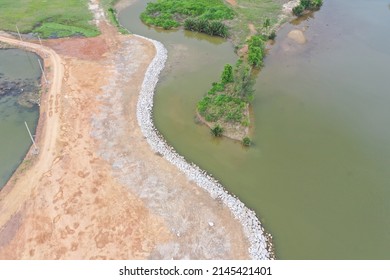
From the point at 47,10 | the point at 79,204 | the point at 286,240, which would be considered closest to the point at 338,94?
the point at 286,240

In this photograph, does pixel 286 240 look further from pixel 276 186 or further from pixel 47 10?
pixel 47 10

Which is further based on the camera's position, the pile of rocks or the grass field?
the grass field

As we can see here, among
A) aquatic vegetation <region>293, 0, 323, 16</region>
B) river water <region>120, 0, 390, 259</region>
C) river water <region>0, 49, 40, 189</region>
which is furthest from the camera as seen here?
aquatic vegetation <region>293, 0, 323, 16</region>

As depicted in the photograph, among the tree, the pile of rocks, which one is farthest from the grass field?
the tree

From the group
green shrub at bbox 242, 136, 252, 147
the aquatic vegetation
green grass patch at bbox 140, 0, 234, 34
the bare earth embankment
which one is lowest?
the bare earth embankment

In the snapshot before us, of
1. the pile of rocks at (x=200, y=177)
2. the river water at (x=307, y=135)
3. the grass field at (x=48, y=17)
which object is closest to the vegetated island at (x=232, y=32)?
the river water at (x=307, y=135)

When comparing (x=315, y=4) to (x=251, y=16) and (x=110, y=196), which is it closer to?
(x=251, y=16)

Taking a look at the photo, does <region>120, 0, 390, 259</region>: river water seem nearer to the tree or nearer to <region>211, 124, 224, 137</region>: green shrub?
<region>211, 124, 224, 137</region>: green shrub

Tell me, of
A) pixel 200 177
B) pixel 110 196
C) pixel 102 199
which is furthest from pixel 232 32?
pixel 102 199
